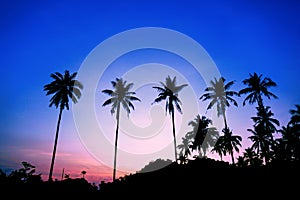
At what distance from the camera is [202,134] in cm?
4816

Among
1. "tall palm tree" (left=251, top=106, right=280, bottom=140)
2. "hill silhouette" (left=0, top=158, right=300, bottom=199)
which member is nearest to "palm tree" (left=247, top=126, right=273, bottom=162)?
"tall palm tree" (left=251, top=106, right=280, bottom=140)

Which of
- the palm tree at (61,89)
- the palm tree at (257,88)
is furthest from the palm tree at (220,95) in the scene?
the palm tree at (61,89)

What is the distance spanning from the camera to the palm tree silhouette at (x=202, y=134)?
4781 centimetres

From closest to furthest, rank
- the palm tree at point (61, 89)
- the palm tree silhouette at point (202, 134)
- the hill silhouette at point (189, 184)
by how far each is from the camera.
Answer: the hill silhouette at point (189, 184) < the palm tree at point (61, 89) < the palm tree silhouette at point (202, 134)

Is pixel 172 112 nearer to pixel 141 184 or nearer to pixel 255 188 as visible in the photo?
pixel 141 184

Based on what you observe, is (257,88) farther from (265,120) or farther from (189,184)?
(189,184)

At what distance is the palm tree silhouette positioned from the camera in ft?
157

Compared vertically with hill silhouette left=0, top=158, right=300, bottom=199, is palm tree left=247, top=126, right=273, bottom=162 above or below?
above

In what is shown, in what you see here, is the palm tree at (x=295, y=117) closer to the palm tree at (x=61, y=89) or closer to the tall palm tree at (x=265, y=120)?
the tall palm tree at (x=265, y=120)

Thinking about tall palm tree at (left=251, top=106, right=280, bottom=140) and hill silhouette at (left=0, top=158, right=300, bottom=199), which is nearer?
hill silhouette at (left=0, top=158, right=300, bottom=199)

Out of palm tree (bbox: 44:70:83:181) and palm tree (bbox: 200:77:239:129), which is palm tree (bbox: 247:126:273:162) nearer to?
palm tree (bbox: 200:77:239:129)

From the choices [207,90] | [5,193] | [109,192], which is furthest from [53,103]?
[207,90]

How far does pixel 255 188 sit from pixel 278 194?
130 centimetres

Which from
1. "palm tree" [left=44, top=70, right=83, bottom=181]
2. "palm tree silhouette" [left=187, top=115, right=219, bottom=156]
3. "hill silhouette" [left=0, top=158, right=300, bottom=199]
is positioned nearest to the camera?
"hill silhouette" [left=0, top=158, right=300, bottom=199]
